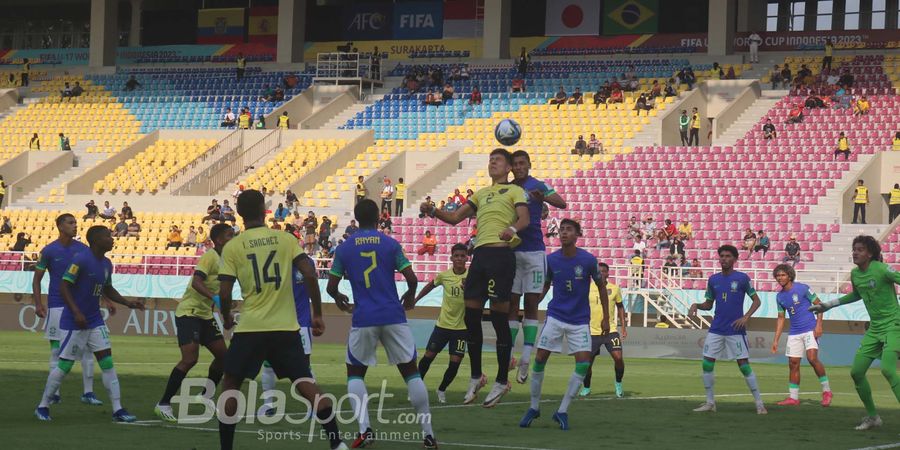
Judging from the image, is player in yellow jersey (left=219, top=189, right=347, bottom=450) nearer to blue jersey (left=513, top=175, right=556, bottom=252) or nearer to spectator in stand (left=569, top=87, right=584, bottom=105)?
blue jersey (left=513, top=175, right=556, bottom=252)

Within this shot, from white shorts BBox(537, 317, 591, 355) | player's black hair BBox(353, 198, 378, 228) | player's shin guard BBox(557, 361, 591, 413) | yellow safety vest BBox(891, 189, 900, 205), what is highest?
yellow safety vest BBox(891, 189, 900, 205)

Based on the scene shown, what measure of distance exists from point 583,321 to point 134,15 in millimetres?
51487

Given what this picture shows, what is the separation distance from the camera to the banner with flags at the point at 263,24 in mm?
59406

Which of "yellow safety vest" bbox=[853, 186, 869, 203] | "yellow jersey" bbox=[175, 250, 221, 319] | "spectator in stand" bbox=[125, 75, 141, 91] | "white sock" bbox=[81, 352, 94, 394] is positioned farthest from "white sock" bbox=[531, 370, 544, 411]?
"spectator in stand" bbox=[125, 75, 141, 91]

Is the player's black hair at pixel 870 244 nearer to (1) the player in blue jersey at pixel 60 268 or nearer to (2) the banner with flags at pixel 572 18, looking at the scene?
(1) the player in blue jersey at pixel 60 268

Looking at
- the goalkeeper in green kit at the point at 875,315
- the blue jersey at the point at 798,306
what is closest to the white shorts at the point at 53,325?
the goalkeeper in green kit at the point at 875,315

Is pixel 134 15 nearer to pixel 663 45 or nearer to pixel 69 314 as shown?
pixel 663 45

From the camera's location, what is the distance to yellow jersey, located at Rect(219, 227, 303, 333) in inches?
408

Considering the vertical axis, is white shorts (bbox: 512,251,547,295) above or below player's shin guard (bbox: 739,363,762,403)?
above

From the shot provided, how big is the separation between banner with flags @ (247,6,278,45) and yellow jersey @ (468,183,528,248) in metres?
46.6

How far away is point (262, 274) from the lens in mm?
10367

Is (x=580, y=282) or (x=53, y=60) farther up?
(x=53, y=60)

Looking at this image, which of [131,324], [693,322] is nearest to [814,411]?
[693,322]

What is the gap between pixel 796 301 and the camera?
18281 millimetres
